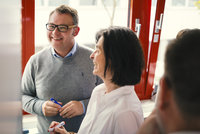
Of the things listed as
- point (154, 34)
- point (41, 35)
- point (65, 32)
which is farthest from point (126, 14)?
point (65, 32)

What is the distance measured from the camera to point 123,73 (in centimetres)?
128

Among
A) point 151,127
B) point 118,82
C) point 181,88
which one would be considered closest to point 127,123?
point 118,82

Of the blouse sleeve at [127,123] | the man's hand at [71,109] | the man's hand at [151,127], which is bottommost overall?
the man's hand at [71,109]

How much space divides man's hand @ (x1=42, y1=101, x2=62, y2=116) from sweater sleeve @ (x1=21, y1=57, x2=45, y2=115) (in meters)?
0.08

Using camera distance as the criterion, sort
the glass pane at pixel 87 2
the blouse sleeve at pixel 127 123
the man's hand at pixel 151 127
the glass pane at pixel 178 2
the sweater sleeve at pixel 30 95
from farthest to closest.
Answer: the glass pane at pixel 178 2, the glass pane at pixel 87 2, the sweater sleeve at pixel 30 95, the blouse sleeve at pixel 127 123, the man's hand at pixel 151 127

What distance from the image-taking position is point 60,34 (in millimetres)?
1990

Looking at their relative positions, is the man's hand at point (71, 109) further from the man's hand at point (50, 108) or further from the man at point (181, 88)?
the man at point (181, 88)

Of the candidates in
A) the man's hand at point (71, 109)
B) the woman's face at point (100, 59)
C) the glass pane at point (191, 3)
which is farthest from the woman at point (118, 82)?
the glass pane at point (191, 3)

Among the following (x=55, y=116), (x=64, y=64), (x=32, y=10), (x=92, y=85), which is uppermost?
(x=32, y=10)

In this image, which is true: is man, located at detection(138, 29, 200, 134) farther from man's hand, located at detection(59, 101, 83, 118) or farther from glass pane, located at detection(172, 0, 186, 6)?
glass pane, located at detection(172, 0, 186, 6)

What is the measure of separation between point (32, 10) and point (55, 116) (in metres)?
1.65

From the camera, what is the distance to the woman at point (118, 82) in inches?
46.0

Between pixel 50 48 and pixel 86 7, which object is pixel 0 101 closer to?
pixel 50 48

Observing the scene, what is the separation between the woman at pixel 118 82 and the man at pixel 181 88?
0.74 metres
